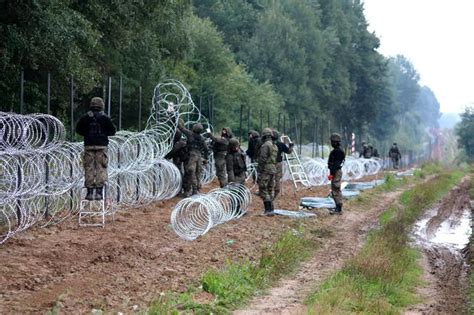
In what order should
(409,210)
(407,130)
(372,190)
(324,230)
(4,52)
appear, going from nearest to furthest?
(324,230) < (4,52) < (409,210) < (372,190) < (407,130)

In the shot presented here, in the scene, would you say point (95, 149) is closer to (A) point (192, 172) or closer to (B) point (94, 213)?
(B) point (94, 213)

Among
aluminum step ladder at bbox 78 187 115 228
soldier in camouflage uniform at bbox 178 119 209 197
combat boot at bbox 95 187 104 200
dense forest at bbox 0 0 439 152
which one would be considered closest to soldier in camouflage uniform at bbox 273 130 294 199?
soldier in camouflage uniform at bbox 178 119 209 197

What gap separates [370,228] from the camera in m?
17.7

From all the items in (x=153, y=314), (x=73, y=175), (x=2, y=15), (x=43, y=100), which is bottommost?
(x=153, y=314)

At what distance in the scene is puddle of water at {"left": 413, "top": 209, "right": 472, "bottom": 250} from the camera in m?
17.1

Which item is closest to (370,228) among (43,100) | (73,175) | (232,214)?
(232,214)

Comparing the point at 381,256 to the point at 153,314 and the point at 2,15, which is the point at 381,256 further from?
the point at 2,15

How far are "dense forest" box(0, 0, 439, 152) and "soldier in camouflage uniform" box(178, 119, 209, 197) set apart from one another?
11.3 ft

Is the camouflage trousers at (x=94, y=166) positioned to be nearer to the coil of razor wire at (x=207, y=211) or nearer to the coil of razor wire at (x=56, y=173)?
the coil of razor wire at (x=56, y=173)

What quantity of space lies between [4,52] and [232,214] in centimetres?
944

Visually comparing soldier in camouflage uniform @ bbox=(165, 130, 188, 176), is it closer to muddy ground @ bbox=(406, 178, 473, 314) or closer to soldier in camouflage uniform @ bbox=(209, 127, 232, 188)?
soldier in camouflage uniform @ bbox=(209, 127, 232, 188)

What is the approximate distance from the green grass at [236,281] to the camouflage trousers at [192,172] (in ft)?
19.7

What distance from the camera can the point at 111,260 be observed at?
10945 mm

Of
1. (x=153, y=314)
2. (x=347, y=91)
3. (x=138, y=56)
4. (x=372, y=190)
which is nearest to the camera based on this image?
(x=153, y=314)
